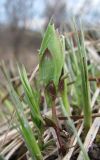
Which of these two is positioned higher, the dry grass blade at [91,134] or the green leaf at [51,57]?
the green leaf at [51,57]

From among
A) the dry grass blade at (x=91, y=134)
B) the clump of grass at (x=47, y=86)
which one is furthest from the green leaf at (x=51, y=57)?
the dry grass blade at (x=91, y=134)

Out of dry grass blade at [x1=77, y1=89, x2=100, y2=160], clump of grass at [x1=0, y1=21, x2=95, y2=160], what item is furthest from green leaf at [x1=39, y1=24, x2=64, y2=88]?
dry grass blade at [x1=77, y1=89, x2=100, y2=160]

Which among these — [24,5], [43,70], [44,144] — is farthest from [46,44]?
[24,5]

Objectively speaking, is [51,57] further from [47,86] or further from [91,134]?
[91,134]

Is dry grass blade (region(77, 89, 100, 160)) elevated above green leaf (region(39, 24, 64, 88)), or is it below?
below

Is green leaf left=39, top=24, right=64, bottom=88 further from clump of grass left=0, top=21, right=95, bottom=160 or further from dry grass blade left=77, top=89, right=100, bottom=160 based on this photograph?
dry grass blade left=77, top=89, right=100, bottom=160

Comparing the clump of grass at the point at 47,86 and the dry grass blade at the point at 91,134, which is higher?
the clump of grass at the point at 47,86

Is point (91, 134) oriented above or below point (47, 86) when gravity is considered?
below

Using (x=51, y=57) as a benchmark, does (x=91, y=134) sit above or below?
below

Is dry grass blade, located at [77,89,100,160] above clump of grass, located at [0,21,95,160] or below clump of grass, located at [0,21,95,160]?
below

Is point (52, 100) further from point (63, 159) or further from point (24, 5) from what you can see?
point (24, 5)

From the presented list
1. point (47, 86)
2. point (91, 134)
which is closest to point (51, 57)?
point (47, 86)

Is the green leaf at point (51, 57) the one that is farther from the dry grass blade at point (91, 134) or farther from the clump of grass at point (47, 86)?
the dry grass blade at point (91, 134)
